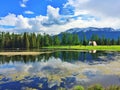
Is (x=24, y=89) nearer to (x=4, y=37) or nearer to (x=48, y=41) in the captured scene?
(x=4, y=37)

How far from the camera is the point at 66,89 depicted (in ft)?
80.5

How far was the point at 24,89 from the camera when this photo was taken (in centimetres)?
2508

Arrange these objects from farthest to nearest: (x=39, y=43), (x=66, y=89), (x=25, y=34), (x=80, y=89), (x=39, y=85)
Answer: (x=39, y=43) → (x=25, y=34) → (x=39, y=85) → (x=66, y=89) → (x=80, y=89)

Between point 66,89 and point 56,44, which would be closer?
point 66,89

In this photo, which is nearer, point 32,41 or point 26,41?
point 26,41

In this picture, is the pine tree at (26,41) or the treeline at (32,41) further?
the treeline at (32,41)

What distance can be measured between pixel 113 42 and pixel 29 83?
146157 mm

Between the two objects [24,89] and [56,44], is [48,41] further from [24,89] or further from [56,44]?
[24,89]

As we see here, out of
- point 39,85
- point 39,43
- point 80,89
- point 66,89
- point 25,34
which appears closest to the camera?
point 80,89

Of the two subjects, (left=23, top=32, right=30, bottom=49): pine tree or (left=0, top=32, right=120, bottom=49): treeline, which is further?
(left=0, top=32, right=120, bottom=49): treeline

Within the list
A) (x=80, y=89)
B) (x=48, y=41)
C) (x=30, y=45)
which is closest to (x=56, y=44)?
(x=48, y=41)

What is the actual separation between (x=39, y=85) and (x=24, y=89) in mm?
2399

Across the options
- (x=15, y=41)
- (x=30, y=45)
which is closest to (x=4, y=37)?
(x=15, y=41)

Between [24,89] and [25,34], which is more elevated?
[25,34]
